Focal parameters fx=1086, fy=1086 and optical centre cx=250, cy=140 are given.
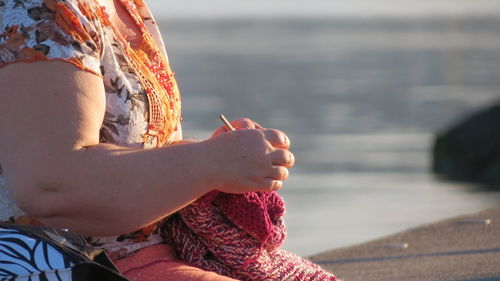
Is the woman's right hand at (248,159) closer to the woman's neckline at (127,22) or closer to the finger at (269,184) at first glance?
the finger at (269,184)

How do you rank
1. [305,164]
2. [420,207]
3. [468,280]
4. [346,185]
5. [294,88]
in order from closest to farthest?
[468,280] < [420,207] < [346,185] < [305,164] < [294,88]

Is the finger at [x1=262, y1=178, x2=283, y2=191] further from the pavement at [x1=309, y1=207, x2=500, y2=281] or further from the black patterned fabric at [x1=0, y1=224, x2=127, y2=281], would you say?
the pavement at [x1=309, y1=207, x2=500, y2=281]

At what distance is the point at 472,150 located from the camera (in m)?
11.9

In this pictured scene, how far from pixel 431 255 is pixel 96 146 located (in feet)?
8.08

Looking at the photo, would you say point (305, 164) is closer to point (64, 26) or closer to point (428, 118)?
point (428, 118)

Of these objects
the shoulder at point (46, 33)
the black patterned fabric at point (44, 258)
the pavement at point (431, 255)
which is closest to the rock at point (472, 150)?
the pavement at point (431, 255)

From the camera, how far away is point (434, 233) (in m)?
4.96

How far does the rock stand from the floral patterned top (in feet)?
27.7

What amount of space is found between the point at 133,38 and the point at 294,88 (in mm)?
19020

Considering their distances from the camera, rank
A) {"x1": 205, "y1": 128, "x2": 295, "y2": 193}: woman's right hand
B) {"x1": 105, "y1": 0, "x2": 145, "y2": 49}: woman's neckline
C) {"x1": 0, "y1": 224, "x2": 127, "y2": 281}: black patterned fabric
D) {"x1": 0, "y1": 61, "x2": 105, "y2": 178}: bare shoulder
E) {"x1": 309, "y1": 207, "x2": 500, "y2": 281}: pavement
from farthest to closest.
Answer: {"x1": 309, "y1": 207, "x2": 500, "y2": 281}: pavement, {"x1": 105, "y1": 0, "x2": 145, "y2": 49}: woman's neckline, {"x1": 205, "y1": 128, "x2": 295, "y2": 193}: woman's right hand, {"x1": 0, "y1": 61, "x2": 105, "y2": 178}: bare shoulder, {"x1": 0, "y1": 224, "x2": 127, "y2": 281}: black patterned fabric

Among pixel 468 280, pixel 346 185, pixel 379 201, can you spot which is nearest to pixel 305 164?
pixel 346 185

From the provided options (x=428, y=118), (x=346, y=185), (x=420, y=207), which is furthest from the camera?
(x=428, y=118)

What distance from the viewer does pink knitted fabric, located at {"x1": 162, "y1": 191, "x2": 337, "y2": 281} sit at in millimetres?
2660

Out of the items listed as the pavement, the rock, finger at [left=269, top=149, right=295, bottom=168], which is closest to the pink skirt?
finger at [left=269, top=149, right=295, bottom=168]
